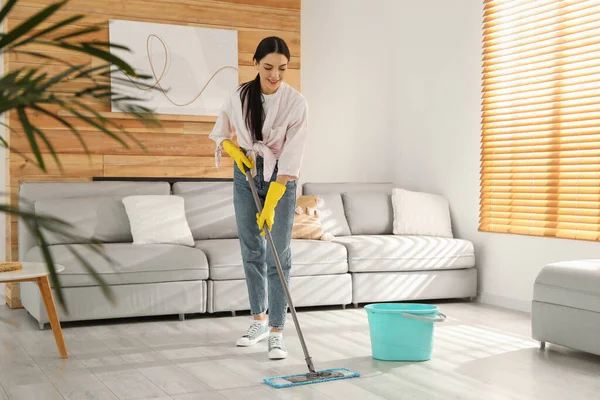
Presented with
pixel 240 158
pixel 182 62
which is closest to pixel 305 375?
pixel 240 158

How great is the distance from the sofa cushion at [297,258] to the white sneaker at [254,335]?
796 mm

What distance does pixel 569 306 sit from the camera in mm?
3391

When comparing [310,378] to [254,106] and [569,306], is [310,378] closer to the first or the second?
[254,106]

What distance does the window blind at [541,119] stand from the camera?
4195mm

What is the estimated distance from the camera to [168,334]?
3.84 meters

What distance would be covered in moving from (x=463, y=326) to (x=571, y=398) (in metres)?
1.44

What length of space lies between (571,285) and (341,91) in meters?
3.28

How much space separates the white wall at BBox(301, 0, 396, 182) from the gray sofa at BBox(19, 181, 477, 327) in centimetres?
81

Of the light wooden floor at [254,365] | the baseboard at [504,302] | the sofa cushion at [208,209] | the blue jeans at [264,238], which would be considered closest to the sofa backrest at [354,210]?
the sofa cushion at [208,209]

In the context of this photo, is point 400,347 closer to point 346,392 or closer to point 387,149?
point 346,392

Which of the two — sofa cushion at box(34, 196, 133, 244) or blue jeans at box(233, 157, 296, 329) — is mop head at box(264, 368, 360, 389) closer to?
blue jeans at box(233, 157, 296, 329)

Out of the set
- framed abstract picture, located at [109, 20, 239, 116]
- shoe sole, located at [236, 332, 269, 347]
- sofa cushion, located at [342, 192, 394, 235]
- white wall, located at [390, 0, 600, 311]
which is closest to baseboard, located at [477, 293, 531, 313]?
white wall, located at [390, 0, 600, 311]

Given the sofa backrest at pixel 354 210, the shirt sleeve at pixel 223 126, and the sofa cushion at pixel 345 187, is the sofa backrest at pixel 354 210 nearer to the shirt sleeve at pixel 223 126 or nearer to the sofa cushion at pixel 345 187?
the sofa cushion at pixel 345 187

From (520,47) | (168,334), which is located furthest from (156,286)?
(520,47)
